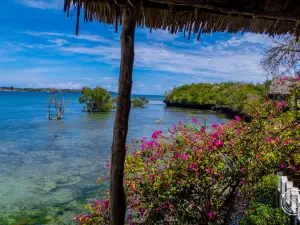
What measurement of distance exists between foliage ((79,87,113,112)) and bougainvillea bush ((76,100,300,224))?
38631 millimetres

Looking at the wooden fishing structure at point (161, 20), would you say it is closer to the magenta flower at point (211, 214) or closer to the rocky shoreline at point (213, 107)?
the magenta flower at point (211, 214)

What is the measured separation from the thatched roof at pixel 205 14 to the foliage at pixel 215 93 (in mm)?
35184

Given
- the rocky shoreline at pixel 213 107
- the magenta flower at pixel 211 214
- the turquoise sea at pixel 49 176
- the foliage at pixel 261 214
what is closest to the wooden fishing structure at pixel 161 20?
the magenta flower at pixel 211 214

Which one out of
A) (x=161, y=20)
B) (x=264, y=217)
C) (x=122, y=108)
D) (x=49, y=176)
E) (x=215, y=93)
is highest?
(x=215, y=93)

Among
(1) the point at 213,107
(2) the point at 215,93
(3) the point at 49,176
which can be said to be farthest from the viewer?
(2) the point at 215,93

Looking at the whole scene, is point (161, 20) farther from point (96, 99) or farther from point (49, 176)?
point (96, 99)

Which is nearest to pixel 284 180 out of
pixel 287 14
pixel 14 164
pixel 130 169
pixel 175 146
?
pixel 175 146

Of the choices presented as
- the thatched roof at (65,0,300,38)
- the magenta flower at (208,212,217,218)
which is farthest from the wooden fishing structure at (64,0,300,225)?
the magenta flower at (208,212,217,218)

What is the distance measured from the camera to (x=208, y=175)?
479 cm

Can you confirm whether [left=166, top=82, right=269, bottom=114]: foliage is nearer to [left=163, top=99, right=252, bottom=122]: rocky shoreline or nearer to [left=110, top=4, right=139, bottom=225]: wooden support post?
[left=163, top=99, right=252, bottom=122]: rocky shoreline

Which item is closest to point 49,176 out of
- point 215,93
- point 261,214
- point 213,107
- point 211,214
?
point 211,214

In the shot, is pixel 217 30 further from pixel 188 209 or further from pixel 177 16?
pixel 188 209

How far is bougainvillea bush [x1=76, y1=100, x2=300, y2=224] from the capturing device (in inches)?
188

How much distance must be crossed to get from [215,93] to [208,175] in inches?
2010
